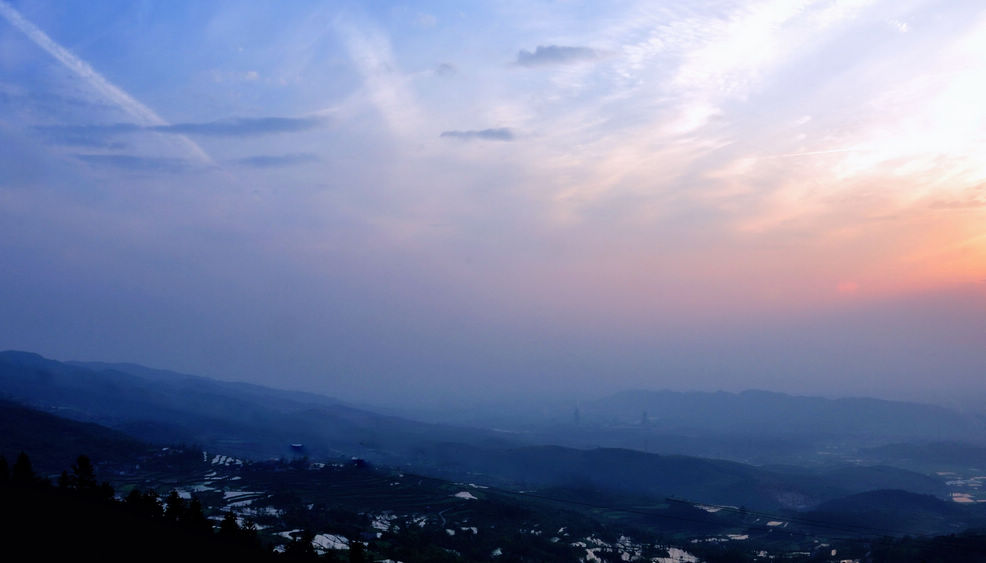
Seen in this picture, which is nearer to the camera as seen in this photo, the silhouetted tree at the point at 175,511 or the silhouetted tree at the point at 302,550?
the silhouetted tree at the point at 302,550

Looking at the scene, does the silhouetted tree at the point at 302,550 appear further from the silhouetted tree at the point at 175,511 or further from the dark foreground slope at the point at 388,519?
the silhouetted tree at the point at 175,511

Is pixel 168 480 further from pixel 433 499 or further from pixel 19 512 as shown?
pixel 19 512

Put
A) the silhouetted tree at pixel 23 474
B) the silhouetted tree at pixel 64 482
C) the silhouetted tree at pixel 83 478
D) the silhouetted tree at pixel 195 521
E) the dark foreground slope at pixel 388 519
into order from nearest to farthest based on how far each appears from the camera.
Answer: the dark foreground slope at pixel 388 519 → the silhouetted tree at pixel 195 521 → the silhouetted tree at pixel 23 474 → the silhouetted tree at pixel 64 482 → the silhouetted tree at pixel 83 478

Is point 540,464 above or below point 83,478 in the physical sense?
Result: below

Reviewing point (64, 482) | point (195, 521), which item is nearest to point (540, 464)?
point (195, 521)

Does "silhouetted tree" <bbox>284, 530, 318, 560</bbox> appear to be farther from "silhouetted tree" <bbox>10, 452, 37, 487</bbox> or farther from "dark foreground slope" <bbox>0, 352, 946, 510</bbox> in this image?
"dark foreground slope" <bbox>0, 352, 946, 510</bbox>

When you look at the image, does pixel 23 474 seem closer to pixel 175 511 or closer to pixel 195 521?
pixel 175 511

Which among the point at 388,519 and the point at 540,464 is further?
the point at 540,464

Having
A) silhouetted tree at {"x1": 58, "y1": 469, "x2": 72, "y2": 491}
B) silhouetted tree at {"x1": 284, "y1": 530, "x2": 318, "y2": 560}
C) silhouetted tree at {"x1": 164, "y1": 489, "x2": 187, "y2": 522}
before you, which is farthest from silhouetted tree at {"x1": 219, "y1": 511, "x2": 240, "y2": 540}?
silhouetted tree at {"x1": 58, "y1": 469, "x2": 72, "y2": 491}

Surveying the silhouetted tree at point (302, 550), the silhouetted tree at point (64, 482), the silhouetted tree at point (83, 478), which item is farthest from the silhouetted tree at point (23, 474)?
the silhouetted tree at point (302, 550)

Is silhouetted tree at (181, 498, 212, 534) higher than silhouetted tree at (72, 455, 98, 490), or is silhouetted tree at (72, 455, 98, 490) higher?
silhouetted tree at (72, 455, 98, 490)

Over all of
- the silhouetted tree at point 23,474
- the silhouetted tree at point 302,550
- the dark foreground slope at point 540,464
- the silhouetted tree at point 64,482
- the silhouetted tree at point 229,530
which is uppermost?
the silhouetted tree at point 23,474
